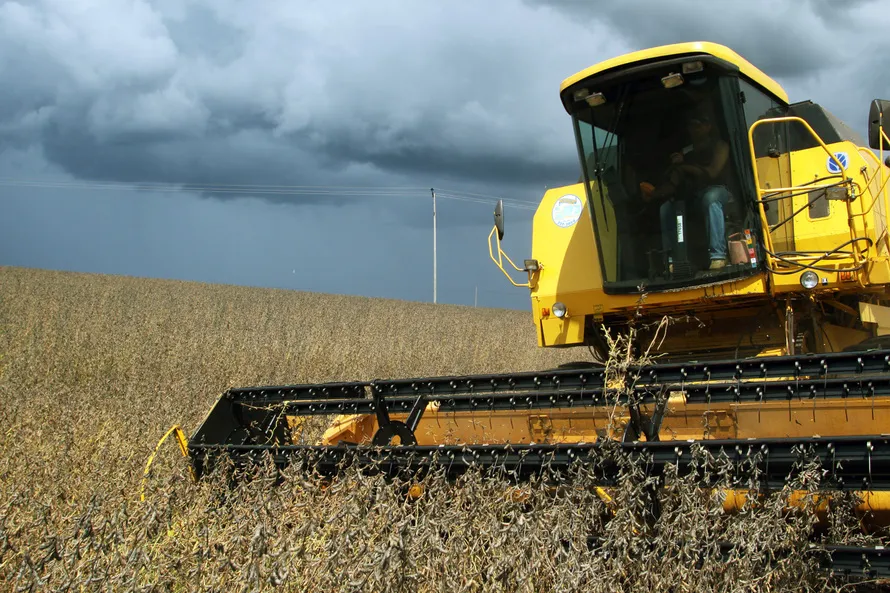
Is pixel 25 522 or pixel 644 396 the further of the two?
pixel 644 396

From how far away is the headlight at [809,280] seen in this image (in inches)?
167

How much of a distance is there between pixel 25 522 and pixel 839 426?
2896mm

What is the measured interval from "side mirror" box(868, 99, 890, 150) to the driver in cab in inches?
32.2

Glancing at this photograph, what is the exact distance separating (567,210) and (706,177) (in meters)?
1.23

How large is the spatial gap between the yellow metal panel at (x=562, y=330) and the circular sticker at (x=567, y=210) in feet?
2.29

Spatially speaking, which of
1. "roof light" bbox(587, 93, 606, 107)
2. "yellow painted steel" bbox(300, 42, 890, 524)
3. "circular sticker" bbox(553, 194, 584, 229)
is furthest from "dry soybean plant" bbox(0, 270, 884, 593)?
"circular sticker" bbox(553, 194, 584, 229)

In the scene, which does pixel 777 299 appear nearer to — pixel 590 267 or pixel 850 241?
pixel 850 241

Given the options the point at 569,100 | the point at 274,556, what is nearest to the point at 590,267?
the point at 569,100

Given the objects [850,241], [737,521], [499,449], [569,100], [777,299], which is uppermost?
[569,100]

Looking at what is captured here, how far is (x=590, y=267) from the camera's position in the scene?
16.8 ft

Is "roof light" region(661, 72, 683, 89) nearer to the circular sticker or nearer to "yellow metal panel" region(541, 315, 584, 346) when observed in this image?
the circular sticker

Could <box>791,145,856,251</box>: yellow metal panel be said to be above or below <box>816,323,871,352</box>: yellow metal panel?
above

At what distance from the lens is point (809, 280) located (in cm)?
425

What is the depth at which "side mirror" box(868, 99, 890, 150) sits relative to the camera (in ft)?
14.4
